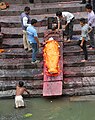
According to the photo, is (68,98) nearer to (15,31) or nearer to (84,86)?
(84,86)

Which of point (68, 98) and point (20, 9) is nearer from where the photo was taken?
point (68, 98)

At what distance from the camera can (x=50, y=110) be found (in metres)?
9.39

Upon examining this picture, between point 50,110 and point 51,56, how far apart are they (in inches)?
83.2

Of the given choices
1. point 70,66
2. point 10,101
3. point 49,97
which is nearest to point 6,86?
point 10,101

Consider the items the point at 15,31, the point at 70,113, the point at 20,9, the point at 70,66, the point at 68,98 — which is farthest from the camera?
the point at 20,9

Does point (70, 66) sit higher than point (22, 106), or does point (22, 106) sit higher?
point (70, 66)

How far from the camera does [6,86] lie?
10.5 meters

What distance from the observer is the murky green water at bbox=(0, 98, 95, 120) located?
902 cm

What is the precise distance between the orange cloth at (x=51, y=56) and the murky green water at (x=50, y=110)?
1.02 metres

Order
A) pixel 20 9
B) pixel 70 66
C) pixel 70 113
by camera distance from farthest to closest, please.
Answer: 1. pixel 20 9
2. pixel 70 66
3. pixel 70 113

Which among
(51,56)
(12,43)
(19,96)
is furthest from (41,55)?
(19,96)

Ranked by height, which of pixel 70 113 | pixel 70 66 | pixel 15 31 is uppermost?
pixel 15 31

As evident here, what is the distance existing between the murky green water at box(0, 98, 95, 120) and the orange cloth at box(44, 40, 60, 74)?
1020 millimetres

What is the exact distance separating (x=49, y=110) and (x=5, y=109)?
123cm
